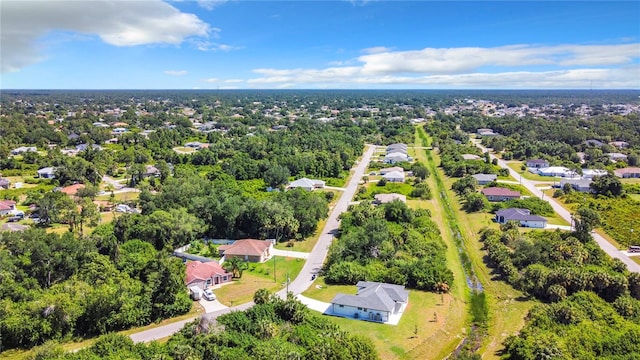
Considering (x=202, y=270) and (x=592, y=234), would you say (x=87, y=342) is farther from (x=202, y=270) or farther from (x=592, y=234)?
(x=592, y=234)

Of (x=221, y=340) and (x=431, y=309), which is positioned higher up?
(x=221, y=340)

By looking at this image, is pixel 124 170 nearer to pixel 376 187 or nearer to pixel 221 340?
pixel 376 187

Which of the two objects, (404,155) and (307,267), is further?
(404,155)

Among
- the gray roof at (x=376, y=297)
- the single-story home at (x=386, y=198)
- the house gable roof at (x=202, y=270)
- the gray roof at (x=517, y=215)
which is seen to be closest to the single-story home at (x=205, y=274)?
the house gable roof at (x=202, y=270)

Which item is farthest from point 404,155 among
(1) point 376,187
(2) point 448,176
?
(1) point 376,187

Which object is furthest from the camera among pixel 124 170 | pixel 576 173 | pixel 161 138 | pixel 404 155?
pixel 161 138

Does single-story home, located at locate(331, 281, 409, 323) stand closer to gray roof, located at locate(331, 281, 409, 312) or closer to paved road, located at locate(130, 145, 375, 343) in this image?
gray roof, located at locate(331, 281, 409, 312)

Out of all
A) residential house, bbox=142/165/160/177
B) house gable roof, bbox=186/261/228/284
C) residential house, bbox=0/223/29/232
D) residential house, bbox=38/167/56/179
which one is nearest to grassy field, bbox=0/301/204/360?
house gable roof, bbox=186/261/228/284
